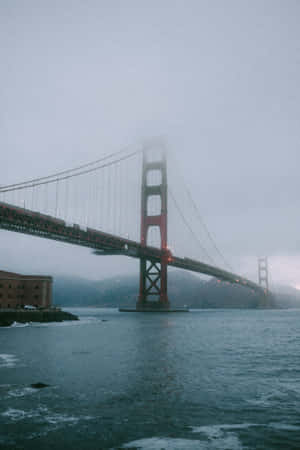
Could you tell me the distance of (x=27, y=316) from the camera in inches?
1719

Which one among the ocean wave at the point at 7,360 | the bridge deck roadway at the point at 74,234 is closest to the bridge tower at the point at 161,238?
the bridge deck roadway at the point at 74,234

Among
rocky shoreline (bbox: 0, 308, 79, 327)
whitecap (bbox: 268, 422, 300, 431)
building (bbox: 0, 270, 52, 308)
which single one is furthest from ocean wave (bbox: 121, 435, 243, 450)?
building (bbox: 0, 270, 52, 308)

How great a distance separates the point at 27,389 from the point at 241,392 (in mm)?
5442

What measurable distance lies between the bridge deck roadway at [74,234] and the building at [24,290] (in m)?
7.09

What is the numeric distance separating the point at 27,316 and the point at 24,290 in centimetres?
957

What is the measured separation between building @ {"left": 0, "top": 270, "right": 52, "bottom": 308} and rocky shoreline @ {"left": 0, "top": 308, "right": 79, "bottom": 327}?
5.00m

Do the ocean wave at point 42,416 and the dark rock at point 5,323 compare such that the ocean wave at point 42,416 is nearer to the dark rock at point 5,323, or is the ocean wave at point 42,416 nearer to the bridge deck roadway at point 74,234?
the dark rock at point 5,323

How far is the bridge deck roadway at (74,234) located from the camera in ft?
139

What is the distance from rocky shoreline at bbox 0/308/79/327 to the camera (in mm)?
40844

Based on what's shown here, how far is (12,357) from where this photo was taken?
650 inches

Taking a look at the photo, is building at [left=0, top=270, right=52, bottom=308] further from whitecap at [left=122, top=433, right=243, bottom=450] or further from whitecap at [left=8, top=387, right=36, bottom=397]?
whitecap at [left=122, top=433, right=243, bottom=450]

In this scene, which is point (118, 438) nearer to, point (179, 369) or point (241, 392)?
point (241, 392)

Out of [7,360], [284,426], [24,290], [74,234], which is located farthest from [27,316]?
[284,426]

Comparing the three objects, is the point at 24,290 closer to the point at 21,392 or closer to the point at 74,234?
the point at 74,234
